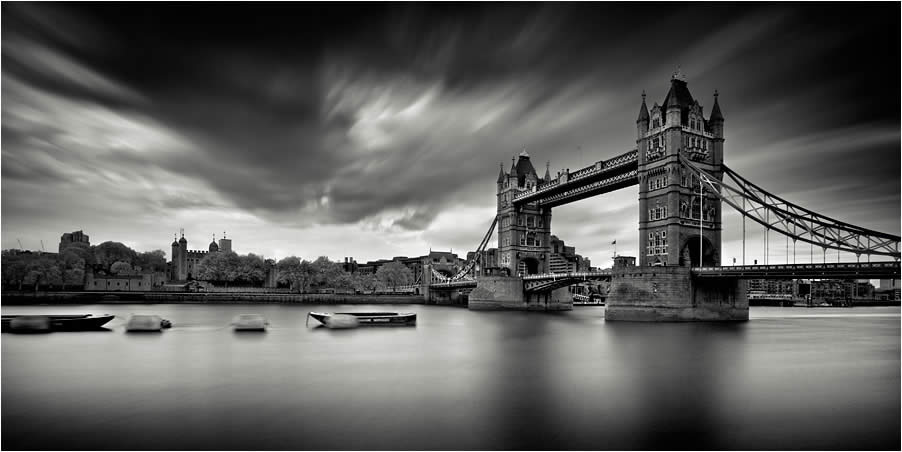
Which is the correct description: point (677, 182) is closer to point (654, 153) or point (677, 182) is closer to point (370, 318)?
point (654, 153)

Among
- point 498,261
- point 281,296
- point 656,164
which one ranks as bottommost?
point 281,296

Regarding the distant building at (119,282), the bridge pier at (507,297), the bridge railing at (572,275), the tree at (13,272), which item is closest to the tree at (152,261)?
the distant building at (119,282)

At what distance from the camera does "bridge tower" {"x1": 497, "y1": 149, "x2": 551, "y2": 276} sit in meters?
71.8

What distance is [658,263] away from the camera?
44.3 m

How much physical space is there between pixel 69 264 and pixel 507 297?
3209 inches

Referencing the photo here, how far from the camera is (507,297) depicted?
68.3 m

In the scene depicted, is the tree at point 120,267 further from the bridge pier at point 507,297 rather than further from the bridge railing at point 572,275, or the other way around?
the bridge railing at point 572,275

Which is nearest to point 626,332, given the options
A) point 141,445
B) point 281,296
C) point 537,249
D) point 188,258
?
point 141,445

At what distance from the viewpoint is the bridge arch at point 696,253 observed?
43.8 meters

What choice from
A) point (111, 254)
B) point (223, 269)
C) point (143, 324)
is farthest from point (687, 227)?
point (111, 254)

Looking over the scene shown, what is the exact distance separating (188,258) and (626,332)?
5805 inches

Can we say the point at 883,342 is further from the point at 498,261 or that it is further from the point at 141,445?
the point at 498,261

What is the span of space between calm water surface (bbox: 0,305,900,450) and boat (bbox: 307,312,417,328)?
28.9 ft

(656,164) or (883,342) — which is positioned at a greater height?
(656,164)
